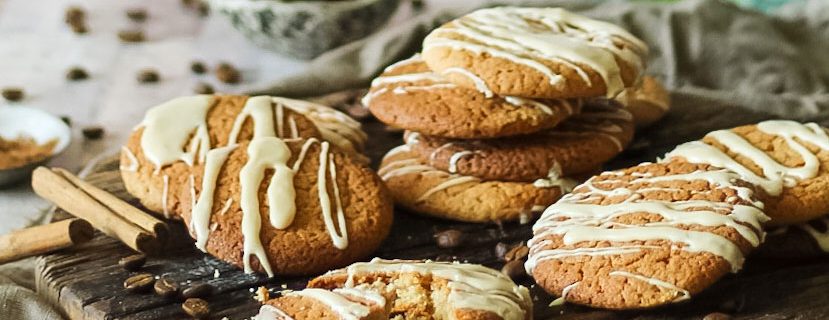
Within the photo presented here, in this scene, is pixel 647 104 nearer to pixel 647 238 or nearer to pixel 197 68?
pixel 647 238

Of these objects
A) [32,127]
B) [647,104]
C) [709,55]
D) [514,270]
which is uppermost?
[32,127]

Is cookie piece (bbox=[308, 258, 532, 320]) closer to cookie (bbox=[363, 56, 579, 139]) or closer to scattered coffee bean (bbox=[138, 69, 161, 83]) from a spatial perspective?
cookie (bbox=[363, 56, 579, 139])

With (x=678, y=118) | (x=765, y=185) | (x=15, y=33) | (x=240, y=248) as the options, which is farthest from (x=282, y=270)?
(x=15, y=33)

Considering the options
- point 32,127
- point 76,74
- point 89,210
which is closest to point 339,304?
point 89,210

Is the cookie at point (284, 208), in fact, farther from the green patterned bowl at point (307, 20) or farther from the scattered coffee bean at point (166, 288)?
the green patterned bowl at point (307, 20)

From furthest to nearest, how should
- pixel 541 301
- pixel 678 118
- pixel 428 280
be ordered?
pixel 678 118, pixel 541 301, pixel 428 280

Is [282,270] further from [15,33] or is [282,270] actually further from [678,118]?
Answer: [15,33]
